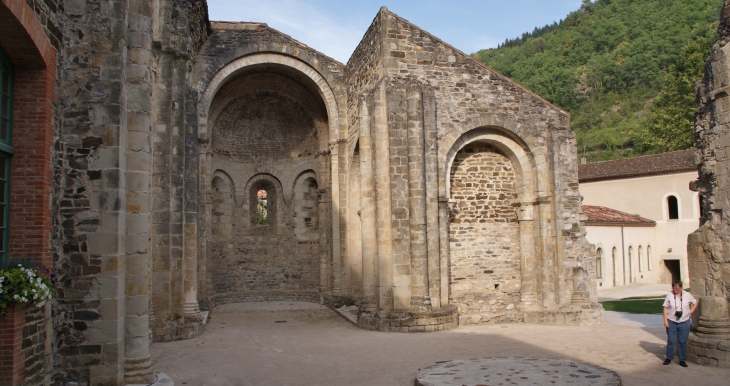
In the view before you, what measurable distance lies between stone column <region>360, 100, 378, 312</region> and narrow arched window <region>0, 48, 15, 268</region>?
8911mm

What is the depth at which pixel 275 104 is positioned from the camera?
20281mm

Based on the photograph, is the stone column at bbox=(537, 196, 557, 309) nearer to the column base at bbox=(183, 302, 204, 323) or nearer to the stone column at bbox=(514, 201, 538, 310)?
the stone column at bbox=(514, 201, 538, 310)

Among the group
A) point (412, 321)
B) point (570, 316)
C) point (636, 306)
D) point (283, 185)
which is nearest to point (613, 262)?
point (636, 306)

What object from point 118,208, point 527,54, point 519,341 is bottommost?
point 519,341

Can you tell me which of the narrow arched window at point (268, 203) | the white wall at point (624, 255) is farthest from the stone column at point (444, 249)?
the white wall at point (624, 255)

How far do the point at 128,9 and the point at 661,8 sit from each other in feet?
242

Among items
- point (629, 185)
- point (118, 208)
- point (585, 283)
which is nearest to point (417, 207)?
point (585, 283)

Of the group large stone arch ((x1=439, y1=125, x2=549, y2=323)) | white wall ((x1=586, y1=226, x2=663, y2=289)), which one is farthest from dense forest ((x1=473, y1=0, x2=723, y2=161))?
large stone arch ((x1=439, y1=125, x2=549, y2=323))

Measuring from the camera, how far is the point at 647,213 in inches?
1265

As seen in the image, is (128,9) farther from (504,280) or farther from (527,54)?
(527,54)

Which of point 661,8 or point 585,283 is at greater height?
point 661,8

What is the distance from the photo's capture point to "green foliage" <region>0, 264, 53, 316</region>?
18.7 feet

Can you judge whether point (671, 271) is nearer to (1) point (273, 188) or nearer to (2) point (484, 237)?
(2) point (484, 237)

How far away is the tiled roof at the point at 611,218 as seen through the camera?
2761cm
